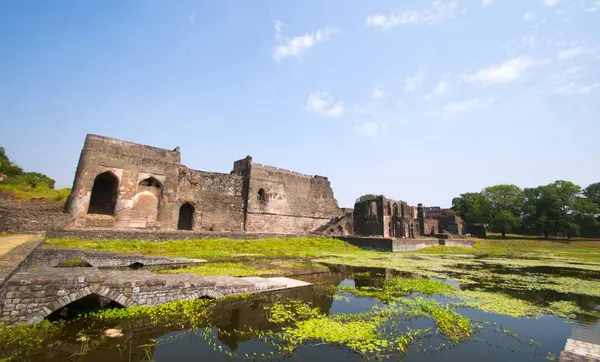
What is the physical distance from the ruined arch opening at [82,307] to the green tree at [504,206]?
169 ft

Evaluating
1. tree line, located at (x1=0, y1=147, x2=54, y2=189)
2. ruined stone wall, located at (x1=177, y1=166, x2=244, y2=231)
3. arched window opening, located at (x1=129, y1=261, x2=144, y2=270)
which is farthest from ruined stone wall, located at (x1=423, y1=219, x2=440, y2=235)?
tree line, located at (x1=0, y1=147, x2=54, y2=189)

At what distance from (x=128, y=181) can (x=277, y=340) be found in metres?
18.7

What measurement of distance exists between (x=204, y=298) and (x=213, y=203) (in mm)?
18376

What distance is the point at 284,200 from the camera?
90.2 ft

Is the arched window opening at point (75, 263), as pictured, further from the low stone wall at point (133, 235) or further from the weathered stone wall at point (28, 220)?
the weathered stone wall at point (28, 220)

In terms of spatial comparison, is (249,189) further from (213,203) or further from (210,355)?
(210,355)

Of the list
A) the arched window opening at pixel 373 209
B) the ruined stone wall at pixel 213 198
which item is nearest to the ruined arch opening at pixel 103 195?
the ruined stone wall at pixel 213 198

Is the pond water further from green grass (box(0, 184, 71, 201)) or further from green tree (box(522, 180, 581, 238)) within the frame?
green tree (box(522, 180, 581, 238))

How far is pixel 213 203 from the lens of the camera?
23406 mm

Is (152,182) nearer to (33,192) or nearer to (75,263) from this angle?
(33,192)

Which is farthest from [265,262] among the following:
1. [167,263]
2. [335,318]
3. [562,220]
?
[562,220]

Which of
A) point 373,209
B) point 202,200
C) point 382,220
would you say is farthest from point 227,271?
point 373,209

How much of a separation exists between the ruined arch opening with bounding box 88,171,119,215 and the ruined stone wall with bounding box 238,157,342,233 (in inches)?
398

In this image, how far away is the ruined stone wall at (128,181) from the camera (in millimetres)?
16953
